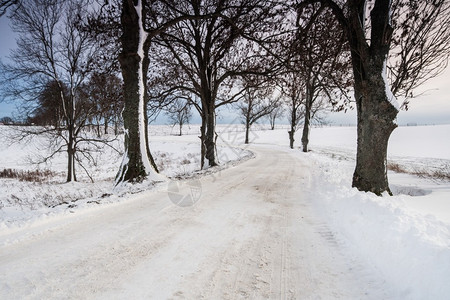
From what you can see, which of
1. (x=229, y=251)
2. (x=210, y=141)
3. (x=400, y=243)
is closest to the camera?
(x=400, y=243)

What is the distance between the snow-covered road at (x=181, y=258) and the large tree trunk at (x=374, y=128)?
254 centimetres

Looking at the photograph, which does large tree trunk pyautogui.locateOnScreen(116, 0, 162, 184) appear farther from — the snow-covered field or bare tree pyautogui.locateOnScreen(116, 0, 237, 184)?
the snow-covered field

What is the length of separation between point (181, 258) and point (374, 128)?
5.47m

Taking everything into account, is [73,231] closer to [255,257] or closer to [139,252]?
[139,252]

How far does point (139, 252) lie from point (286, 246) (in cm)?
194

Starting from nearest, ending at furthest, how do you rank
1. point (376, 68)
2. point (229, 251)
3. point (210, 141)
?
point (229, 251), point (376, 68), point (210, 141)

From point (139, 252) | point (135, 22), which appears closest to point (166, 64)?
point (135, 22)

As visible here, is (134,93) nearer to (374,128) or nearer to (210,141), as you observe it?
(210,141)

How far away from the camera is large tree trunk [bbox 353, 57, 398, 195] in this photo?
5301 mm

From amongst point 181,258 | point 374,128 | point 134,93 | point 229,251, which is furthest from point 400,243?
point 134,93

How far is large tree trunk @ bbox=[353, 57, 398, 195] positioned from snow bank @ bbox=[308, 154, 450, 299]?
1645 millimetres

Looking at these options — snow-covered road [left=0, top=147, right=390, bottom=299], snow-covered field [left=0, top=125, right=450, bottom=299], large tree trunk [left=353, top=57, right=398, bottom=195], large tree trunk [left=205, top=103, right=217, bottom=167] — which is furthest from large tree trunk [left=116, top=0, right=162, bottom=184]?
large tree trunk [left=353, top=57, right=398, bottom=195]

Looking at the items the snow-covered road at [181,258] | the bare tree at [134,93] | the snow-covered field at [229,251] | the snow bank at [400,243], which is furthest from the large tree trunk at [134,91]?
the snow bank at [400,243]

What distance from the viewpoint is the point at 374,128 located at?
5.43m
